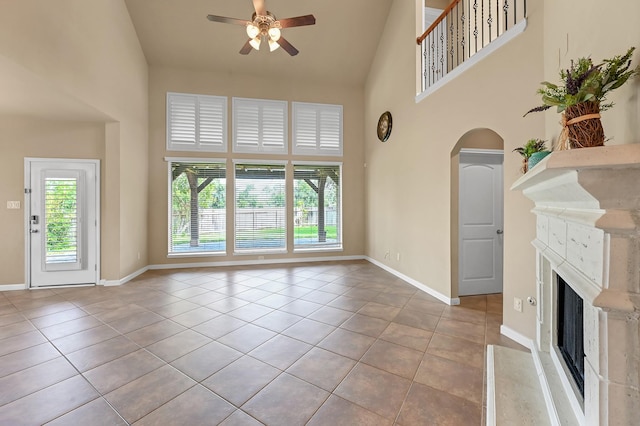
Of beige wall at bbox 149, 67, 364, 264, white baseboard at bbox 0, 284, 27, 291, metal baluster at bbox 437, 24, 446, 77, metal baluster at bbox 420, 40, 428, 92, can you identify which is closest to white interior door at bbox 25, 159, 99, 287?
white baseboard at bbox 0, 284, 27, 291

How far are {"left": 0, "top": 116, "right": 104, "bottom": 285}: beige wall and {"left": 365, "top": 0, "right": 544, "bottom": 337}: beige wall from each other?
5.38 metres

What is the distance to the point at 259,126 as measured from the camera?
604 centimetres

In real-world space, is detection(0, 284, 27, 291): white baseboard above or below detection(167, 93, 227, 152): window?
below

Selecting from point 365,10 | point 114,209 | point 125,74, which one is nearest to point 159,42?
point 125,74

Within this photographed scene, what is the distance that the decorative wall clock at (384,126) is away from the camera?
5215 mm

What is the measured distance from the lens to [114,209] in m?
4.58

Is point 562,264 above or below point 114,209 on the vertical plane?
below

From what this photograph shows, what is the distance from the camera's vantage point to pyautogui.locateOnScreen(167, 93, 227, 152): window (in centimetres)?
568

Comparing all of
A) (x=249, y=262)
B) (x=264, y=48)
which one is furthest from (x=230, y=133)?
(x=249, y=262)

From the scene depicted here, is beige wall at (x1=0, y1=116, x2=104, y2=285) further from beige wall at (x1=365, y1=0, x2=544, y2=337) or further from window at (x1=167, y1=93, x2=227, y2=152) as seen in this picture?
beige wall at (x1=365, y1=0, x2=544, y2=337)

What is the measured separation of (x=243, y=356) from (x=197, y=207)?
409 cm

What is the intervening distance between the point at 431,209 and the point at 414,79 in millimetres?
2056

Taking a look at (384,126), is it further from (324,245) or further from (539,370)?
(539,370)

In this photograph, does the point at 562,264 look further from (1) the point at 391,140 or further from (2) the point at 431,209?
(1) the point at 391,140
